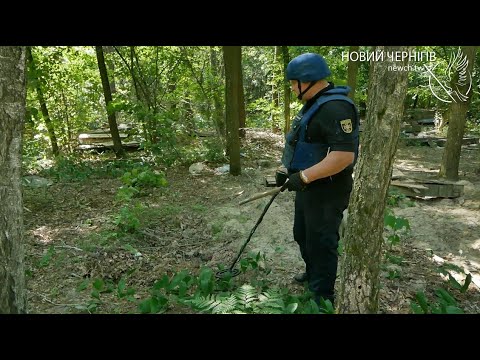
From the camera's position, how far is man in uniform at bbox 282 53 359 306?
3.21 meters

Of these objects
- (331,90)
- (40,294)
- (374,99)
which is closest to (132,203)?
(40,294)

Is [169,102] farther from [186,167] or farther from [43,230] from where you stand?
[43,230]

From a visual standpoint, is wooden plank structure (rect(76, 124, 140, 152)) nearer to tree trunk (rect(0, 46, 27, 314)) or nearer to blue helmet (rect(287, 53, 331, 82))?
blue helmet (rect(287, 53, 331, 82))

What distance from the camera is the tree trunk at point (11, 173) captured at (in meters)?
2.22

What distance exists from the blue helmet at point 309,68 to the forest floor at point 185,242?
6.84 ft

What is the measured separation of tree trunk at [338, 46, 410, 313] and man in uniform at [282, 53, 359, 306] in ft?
2.03

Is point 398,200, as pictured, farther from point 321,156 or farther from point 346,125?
point 346,125

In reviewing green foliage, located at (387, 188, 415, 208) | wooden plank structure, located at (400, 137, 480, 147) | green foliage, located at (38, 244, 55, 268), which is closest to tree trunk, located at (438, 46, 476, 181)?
green foliage, located at (387, 188, 415, 208)

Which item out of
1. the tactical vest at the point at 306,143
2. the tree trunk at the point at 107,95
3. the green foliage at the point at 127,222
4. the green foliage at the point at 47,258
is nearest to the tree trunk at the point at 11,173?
the tactical vest at the point at 306,143

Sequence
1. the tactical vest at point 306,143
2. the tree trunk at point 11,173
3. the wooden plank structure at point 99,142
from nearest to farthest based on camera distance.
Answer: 1. the tree trunk at point 11,173
2. the tactical vest at point 306,143
3. the wooden plank structure at point 99,142

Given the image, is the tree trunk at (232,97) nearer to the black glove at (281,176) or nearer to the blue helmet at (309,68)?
the black glove at (281,176)

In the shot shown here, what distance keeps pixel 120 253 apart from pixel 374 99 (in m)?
3.51

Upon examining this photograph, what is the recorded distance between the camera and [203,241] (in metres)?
5.57

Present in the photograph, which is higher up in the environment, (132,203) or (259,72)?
(259,72)
